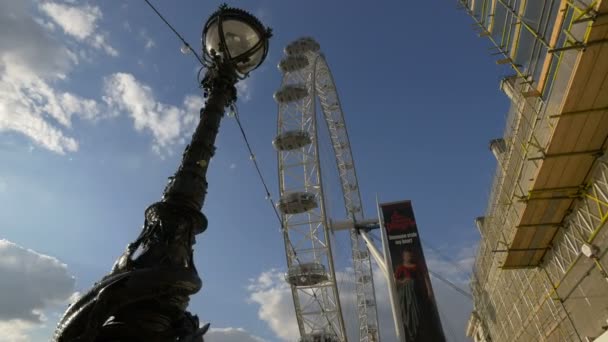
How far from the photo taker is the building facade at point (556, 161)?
8281 mm

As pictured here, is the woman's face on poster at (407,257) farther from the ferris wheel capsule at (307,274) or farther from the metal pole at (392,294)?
the ferris wheel capsule at (307,274)

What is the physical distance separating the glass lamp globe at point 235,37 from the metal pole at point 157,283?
1.49m

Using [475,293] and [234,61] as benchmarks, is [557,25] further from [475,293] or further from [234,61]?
[475,293]

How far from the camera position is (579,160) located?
9898mm

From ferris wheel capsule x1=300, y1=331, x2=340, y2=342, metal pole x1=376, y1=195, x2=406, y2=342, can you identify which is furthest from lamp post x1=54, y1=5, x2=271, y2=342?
ferris wheel capsule x1=300, y1=331, x2=340, y2=342

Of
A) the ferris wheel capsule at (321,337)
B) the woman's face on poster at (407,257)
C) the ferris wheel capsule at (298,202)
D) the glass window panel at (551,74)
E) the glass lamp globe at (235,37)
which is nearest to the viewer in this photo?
the glass lamp globe at (235,37)

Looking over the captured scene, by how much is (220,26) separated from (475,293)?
77.0ft

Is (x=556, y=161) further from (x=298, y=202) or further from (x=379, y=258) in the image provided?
(x=298, y=202)

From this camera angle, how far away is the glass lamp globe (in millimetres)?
4727

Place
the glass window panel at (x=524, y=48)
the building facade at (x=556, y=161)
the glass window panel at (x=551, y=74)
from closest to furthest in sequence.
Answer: the building facade at (x=556, y=161), the glass window panel at (x=551, y=74), the glass window panel at (x=524, y=48)

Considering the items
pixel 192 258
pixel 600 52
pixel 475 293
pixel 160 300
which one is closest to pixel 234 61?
pixel 192 258

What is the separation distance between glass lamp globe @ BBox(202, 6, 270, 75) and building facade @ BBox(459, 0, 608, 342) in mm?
6214

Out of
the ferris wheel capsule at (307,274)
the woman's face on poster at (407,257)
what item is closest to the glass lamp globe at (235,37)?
the woman's face on poster at (407,257)

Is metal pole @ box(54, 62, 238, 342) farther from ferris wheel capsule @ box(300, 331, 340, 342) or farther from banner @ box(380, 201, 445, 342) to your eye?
ferris wheel capsule @ box(300, 331, 340, 342)
